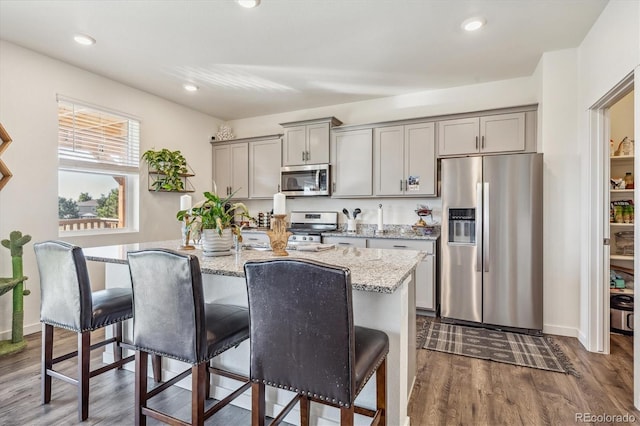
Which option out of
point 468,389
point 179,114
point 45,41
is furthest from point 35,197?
point 468,389

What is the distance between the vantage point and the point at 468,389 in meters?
2.17

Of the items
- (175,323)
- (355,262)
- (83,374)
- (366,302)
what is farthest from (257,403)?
(83,374)

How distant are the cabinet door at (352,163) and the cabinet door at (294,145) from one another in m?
0.45

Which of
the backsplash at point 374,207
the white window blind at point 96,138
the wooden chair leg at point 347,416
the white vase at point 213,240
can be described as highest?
the white window blind at point 96,138

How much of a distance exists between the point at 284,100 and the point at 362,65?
1429mm

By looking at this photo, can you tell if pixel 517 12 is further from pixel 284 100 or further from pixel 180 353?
pixel 180 353

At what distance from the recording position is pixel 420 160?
12.8 ft

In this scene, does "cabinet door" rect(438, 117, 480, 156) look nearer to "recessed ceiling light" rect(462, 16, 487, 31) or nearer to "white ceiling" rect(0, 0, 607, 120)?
"white ceiling" rect(0, 0, 607, 120)

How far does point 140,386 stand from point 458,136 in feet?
12.1

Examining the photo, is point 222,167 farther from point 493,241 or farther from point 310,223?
point 493,241

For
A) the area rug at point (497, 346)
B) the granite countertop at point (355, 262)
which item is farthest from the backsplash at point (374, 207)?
the granite countertop at point (355, 262)

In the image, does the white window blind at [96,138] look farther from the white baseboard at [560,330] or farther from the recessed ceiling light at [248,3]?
the white baseboard at [560,330]

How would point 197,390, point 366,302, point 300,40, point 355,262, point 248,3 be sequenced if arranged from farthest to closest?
point 300,40, point 248,3, point 355,262, point 366,302, point 197,390

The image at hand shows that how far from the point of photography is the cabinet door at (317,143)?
4395 mm
